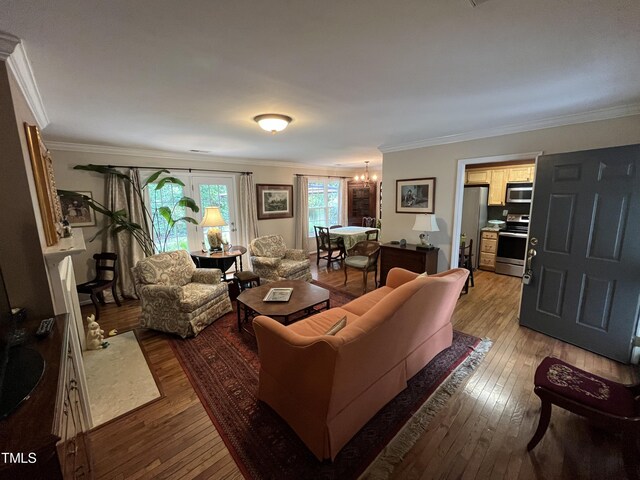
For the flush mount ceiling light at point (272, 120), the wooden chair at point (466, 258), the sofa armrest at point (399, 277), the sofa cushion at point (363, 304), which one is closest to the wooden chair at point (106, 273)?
the flush mount ceiling light at point (272, 120)

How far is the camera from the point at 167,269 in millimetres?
3367

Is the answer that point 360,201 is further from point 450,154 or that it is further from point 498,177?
point 450,154

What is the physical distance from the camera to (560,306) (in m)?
2.85

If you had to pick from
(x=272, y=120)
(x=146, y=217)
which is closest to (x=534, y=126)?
(x=272, y=120)

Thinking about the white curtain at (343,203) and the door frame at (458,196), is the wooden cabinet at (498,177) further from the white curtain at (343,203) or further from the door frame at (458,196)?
the white curtain at (343,203)

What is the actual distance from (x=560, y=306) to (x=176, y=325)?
168 inches

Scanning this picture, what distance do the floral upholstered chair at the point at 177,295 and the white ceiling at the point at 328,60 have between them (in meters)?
1.69

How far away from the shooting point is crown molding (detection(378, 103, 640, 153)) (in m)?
2.52

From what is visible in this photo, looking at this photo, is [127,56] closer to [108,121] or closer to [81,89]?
[81,89]

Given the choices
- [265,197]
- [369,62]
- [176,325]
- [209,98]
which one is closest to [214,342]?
[176,325]

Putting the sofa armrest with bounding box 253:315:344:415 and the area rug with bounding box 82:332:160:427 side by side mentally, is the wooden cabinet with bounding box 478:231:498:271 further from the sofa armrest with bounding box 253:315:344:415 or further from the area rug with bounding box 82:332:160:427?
the area rug with bounding box 82:332:160:427

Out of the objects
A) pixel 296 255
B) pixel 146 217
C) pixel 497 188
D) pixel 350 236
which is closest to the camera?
pixel 146 217

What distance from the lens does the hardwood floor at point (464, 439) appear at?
1.58 meters

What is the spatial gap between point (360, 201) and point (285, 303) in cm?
566
